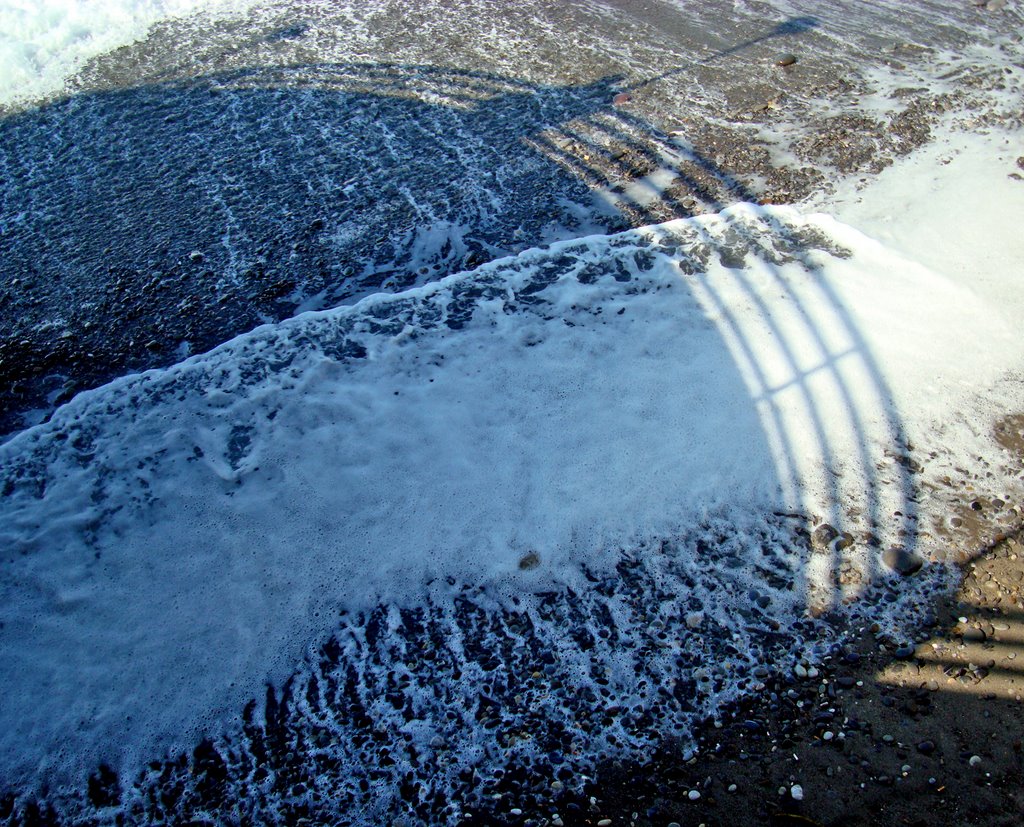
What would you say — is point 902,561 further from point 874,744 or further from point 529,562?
point 529,562

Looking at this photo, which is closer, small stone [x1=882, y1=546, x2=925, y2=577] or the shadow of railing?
small stone [x1=882, y1=546, x2=925, y2=577]

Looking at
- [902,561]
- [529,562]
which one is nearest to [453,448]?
[529,562]

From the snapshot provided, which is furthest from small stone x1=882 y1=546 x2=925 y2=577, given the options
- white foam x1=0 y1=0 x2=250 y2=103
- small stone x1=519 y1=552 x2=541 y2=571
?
white foam x1=0 y1=0 x2=250 y2=103

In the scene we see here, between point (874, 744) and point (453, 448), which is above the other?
point (453, 448)

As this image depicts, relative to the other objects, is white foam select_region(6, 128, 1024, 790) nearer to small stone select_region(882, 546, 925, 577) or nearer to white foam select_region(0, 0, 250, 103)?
small stone select_region(882, 546, 925, 577)

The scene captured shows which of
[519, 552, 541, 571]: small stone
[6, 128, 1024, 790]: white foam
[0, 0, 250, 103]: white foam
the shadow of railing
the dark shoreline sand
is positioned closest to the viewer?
the dark shoreline sand

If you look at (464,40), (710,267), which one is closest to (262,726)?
(710,267)

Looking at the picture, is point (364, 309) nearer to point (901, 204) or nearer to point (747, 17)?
point (901, 204)

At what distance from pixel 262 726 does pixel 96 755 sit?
2.03 ft

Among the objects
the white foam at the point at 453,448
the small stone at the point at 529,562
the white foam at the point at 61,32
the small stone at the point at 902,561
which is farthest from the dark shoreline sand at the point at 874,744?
the white foam at the point at 61,32

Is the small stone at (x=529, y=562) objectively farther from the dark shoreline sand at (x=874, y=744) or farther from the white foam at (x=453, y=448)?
the dark shoreline sand at (x=874, y=744)

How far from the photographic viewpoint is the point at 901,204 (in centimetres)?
499

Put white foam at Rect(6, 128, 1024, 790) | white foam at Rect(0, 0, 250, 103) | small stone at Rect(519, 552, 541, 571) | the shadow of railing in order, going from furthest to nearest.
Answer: white foam at Rect(0, 0, 250, 103), the shadow of railing, small stone at Rect(519, 552, 541, 571), white foam at Rect(6, 128, 1024, 790)

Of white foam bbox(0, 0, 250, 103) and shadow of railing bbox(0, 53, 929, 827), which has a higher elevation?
white foam bbox(0, 0, 250, 103)
